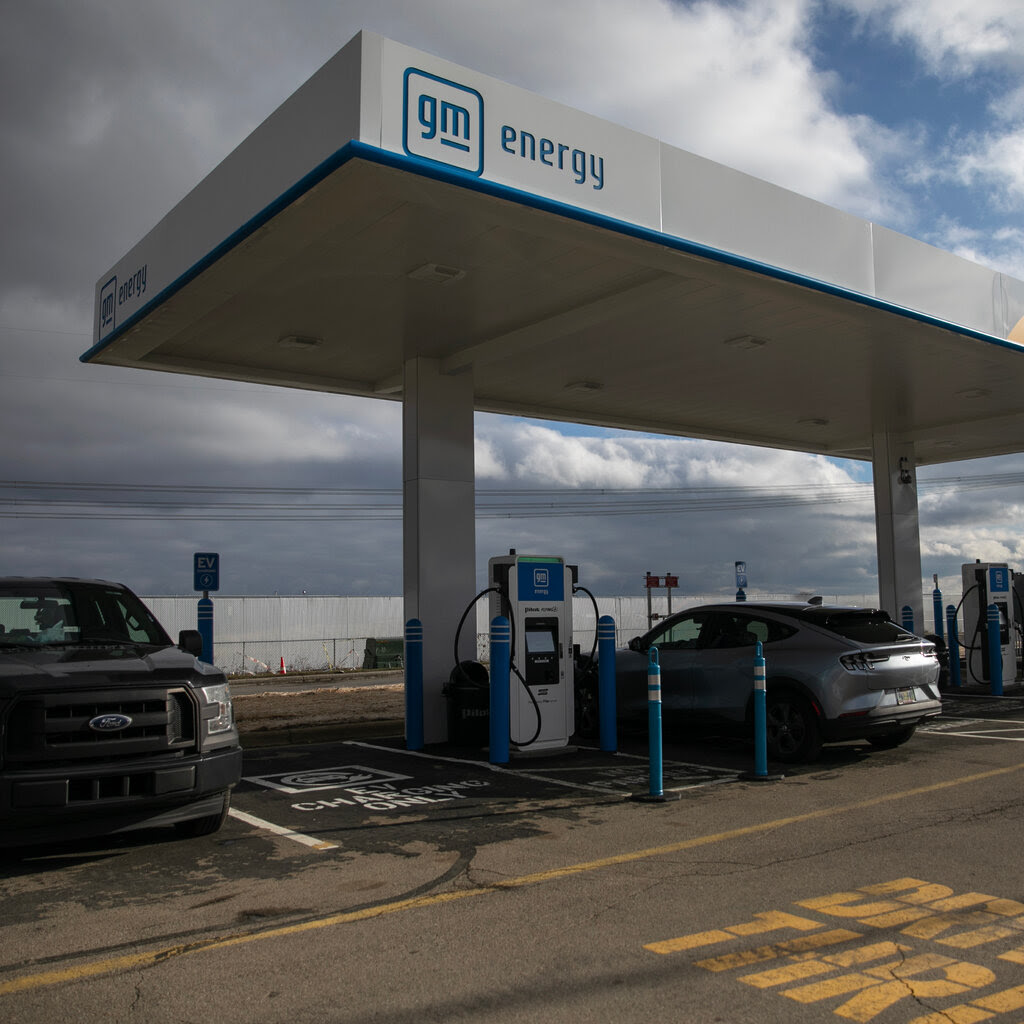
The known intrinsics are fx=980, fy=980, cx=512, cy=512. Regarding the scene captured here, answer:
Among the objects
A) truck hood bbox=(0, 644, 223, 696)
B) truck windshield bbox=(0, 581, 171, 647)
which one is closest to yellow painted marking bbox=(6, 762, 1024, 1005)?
truck hood bbox=(0, 644, 223, 696)

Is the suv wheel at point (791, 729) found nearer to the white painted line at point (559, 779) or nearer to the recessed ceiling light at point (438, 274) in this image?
the white painted line at point (559, 779)

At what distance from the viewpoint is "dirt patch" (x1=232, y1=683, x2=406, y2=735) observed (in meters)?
15.3

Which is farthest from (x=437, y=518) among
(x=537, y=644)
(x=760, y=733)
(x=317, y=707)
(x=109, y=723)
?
(x=317, y=707)

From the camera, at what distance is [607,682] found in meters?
10.6

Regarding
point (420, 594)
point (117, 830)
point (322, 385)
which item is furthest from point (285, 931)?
point (322, 385)

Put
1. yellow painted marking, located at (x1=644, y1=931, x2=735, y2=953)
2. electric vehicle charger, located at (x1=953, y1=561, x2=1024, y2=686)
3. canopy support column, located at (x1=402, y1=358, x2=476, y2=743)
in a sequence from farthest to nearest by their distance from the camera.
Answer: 1. electric vehicle charger, located at (x1=953, y1=561, x2=1024, y2=686)
2. canopy support column, located at (x1=402, y1=358, x2=476, y2=743)
3. yellow painted marking, located at (x1=644, y1=931, x2=735, y2=953)

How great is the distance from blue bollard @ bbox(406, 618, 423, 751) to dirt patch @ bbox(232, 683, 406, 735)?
2382 millimetres

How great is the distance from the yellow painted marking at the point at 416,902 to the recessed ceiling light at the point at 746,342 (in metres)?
6.29

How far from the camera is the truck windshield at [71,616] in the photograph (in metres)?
6.93

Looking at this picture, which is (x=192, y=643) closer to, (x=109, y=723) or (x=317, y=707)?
(x=109, y=723)

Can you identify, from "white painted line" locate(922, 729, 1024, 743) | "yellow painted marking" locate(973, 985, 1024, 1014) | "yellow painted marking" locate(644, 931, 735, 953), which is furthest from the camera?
"white painted line" locate(922, 729, 1024, 743)

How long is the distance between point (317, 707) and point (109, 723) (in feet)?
43.7

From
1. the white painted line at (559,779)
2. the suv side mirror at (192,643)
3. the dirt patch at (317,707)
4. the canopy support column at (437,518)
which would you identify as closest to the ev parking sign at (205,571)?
the dirt patch at (317,707)

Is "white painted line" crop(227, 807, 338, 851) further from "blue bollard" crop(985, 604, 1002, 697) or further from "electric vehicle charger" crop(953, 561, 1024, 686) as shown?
"electric vehicle charger" crop(953, 561, 1024, 686)
